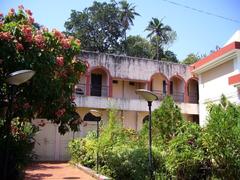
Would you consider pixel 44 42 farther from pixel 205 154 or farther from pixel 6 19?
pixel 205 154

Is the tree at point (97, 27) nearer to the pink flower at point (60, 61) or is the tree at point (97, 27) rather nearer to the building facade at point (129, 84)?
the building facade at point (129, 84)

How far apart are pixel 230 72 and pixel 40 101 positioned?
43.5 feet

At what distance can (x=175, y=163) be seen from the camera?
977cm

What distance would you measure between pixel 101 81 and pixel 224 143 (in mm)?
17689

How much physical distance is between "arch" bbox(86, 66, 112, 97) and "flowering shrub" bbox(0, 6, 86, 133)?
45.0ft

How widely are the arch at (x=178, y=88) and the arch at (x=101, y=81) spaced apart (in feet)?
17.2

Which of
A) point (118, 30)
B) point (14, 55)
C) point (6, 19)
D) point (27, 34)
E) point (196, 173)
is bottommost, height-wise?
point (196, 173)

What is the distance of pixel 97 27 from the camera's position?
43156 millimetres

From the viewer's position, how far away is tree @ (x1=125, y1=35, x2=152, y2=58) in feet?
142

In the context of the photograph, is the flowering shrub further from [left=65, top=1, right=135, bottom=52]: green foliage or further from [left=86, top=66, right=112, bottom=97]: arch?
[left=65, top=1, right=135, bottom=52]: green foliage

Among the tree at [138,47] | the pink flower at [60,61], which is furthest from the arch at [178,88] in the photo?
the pink flower at [60,61]

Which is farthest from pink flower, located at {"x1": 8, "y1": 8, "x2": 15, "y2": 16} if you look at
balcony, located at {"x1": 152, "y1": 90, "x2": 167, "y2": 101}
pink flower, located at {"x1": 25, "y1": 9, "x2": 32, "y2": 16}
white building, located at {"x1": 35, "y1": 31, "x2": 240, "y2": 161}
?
balcony, located at {"x1": 152, "y1": 90, "x2": 167, "y2": 101}

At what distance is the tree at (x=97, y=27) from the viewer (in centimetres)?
4228

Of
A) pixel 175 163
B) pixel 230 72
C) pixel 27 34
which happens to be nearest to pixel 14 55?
pixel 27 34
